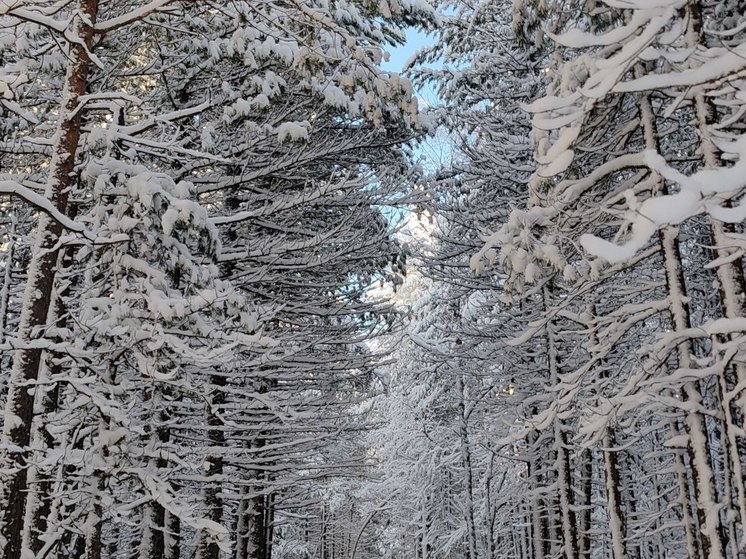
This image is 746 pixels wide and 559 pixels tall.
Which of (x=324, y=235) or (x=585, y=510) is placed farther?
(x=585, y=510)

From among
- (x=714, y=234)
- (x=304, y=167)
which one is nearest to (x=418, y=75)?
(x=304, y=167)

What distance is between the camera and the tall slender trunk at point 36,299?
15.6 feet

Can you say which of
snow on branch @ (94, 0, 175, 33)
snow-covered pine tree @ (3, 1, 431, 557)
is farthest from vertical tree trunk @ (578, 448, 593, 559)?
snow on branch @ (94, 0, 175, 33)

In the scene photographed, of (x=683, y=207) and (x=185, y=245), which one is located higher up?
(x=185, y=245)

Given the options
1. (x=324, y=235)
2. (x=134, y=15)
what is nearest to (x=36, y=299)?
(x=134, y=15)

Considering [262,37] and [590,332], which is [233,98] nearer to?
[262,37]

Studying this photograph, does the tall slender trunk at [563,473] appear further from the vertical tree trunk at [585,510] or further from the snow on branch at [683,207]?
the snow on branch at [683,207]

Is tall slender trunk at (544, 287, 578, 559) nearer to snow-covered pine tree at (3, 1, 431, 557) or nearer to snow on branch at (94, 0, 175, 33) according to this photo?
snow-covered pine tree at (3, 1, 431, 557)

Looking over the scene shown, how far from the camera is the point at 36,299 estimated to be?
5234 millimetres

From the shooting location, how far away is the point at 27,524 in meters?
5.91

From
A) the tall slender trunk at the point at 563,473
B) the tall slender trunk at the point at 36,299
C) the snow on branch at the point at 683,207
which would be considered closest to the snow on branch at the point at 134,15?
the tall slender trunk at the point at 36,299

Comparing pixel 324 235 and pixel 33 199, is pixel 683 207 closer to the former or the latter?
pixel 33 199

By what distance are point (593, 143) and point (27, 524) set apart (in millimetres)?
7065

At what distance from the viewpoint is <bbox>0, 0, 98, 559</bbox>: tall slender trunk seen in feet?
15.6
